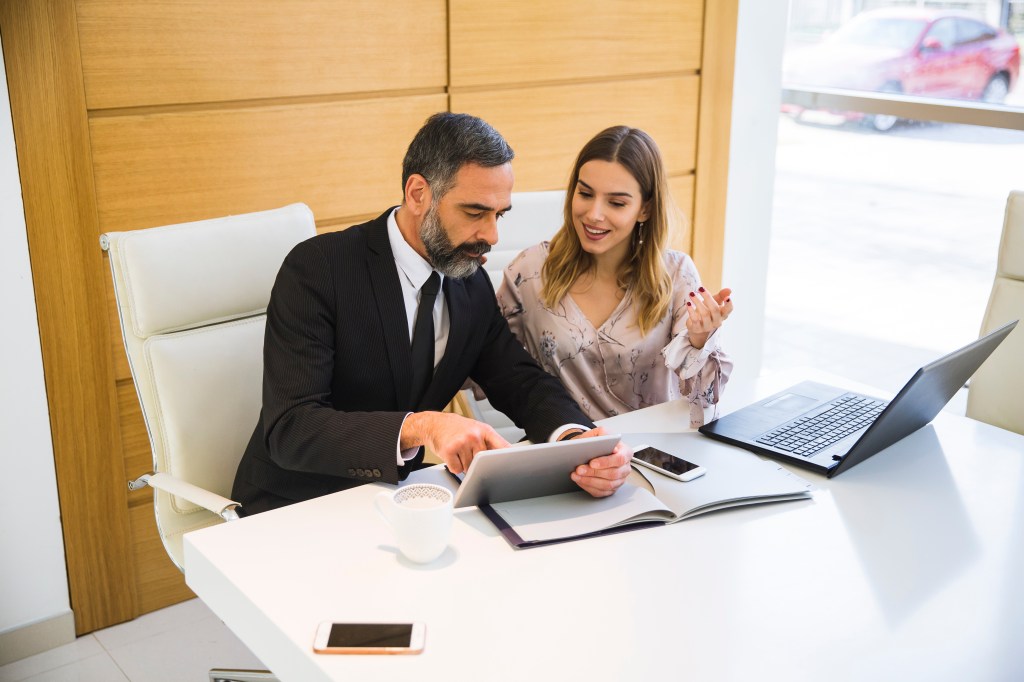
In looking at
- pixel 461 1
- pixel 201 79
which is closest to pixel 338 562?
pixel 201 79

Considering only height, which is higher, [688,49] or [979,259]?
[688,49]

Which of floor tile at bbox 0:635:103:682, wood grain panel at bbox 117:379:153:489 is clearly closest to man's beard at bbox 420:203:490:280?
wood grain panel at bbox 117:379:153:489

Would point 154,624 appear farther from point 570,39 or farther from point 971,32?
point 971,32

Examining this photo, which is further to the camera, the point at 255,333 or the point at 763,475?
the point at 255,333

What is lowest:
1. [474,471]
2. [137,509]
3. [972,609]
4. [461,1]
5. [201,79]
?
[137,509]

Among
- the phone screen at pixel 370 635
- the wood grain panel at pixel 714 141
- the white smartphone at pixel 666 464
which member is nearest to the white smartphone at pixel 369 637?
the phone screen at pixel 370 635

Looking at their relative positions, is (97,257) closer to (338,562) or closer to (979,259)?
(338,562)

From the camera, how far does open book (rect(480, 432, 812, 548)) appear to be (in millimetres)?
1544

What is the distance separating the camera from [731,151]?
3953 mm

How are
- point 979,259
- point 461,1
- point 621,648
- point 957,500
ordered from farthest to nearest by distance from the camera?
point 979,259
point 461,1
point 957,500
point 621,648

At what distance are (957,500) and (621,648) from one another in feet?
2.63

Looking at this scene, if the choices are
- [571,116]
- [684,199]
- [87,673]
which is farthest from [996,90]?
[87,673]

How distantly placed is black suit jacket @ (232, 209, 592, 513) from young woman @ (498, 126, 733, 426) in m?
0.25

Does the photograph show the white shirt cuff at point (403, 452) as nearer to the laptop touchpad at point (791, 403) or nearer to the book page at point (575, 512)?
the book page at point (575, 512)
